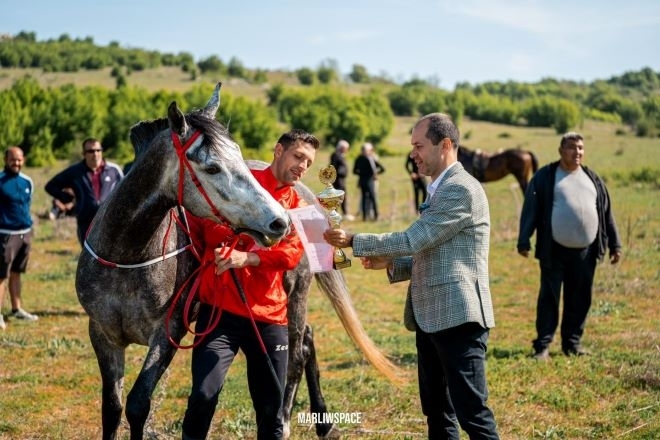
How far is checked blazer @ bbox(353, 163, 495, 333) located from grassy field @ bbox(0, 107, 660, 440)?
196 centimetres

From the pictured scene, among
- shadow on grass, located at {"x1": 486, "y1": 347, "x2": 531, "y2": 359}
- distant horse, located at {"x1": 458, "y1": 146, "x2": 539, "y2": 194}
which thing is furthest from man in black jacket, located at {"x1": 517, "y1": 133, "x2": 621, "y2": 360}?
distant horse, located at {"x1": 458, "y1": 146, "x2": 539, "y2": 194}

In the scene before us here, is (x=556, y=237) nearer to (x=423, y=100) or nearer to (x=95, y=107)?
(x=95, y=107)

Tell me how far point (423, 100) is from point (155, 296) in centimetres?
10609

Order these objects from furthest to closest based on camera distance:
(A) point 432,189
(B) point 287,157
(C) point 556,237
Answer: (C) point 556,237 → (B) point 287,157 → (A) point 432,189

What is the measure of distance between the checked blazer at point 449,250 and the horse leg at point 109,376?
68.5 inches

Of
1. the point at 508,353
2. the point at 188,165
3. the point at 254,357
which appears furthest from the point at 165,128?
the point at 508,353

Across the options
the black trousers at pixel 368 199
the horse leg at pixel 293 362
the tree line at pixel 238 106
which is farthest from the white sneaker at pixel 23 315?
the black trousers at pixel 368 199

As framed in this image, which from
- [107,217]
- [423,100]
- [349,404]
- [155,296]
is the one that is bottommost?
[349,404]

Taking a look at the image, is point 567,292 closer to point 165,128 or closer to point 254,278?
point 254,278

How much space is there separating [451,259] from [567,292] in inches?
166

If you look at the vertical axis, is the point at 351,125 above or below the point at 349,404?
above

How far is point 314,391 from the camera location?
5352 mm

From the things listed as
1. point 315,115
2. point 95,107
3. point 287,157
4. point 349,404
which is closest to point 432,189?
point 287,157

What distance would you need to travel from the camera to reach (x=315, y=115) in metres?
67.0
